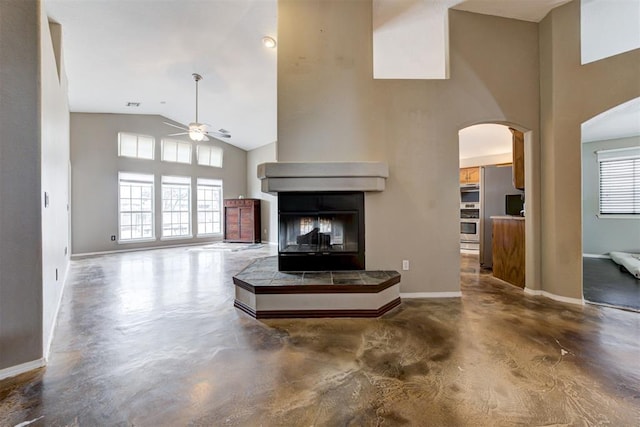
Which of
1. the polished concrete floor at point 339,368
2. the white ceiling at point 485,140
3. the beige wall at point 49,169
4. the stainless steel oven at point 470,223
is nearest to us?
the polished concrete floor at point 339,368

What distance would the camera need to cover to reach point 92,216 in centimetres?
703

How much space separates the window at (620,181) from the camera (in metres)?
5.62

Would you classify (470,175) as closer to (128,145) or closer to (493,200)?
(493,200)

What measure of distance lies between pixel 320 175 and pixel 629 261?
5.68 meters

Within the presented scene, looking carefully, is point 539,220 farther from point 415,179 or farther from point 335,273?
point 335,273

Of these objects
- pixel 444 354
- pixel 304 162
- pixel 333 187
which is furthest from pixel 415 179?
pixel 444 354

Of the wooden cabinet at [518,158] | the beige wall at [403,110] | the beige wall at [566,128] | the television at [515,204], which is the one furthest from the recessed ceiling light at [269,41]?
the television at [515,204]

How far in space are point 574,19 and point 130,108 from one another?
8.87 metres

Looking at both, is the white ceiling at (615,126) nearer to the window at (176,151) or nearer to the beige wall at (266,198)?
the beige wall at (266,198)

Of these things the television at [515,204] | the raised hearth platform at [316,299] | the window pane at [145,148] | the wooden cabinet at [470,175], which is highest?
the window pane at [145,148]

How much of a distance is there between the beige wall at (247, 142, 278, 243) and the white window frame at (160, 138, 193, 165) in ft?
6.86

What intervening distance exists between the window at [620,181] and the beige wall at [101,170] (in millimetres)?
11129

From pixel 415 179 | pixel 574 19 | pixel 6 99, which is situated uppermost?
pixel 574 19

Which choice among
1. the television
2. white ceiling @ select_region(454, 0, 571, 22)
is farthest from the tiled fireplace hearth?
the television
